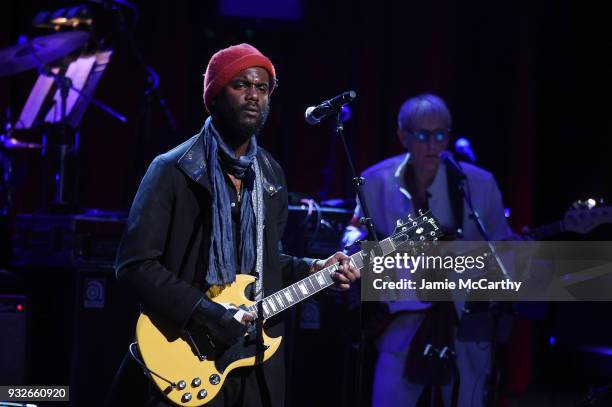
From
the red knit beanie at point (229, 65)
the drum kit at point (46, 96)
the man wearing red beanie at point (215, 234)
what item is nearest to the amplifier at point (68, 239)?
the drum kit at point (46, 96)

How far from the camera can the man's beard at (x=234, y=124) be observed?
3.56 metres

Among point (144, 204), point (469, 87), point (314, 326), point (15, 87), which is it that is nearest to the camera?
point (144, 204)

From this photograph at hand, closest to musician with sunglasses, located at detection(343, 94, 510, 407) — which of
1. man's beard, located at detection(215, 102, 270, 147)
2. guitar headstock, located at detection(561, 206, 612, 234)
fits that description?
guitar headstock, located at detection(561, 206, 612, 234)

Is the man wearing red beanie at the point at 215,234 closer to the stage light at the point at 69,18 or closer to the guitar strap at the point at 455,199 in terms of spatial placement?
the guitar strap at the point at 455,199

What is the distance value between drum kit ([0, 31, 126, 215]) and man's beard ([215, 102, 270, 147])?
7.40 feet

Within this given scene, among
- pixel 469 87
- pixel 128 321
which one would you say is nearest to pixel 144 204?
pixel 128 321

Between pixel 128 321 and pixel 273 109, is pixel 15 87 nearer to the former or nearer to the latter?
pixel 273 109

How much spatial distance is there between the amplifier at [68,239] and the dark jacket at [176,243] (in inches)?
75.4

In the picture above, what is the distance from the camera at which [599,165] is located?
23.6 feet

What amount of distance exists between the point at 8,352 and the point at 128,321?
700mm

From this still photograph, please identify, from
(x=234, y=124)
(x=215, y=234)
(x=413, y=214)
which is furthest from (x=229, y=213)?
(x=413, y=214)

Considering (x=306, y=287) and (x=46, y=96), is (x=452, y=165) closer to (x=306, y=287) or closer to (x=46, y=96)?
(x=306, y=287)

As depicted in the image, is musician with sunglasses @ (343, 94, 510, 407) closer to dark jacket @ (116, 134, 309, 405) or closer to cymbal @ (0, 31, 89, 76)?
dark jacket @ (116, 134, 309, 405)

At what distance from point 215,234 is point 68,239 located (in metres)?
2.11
